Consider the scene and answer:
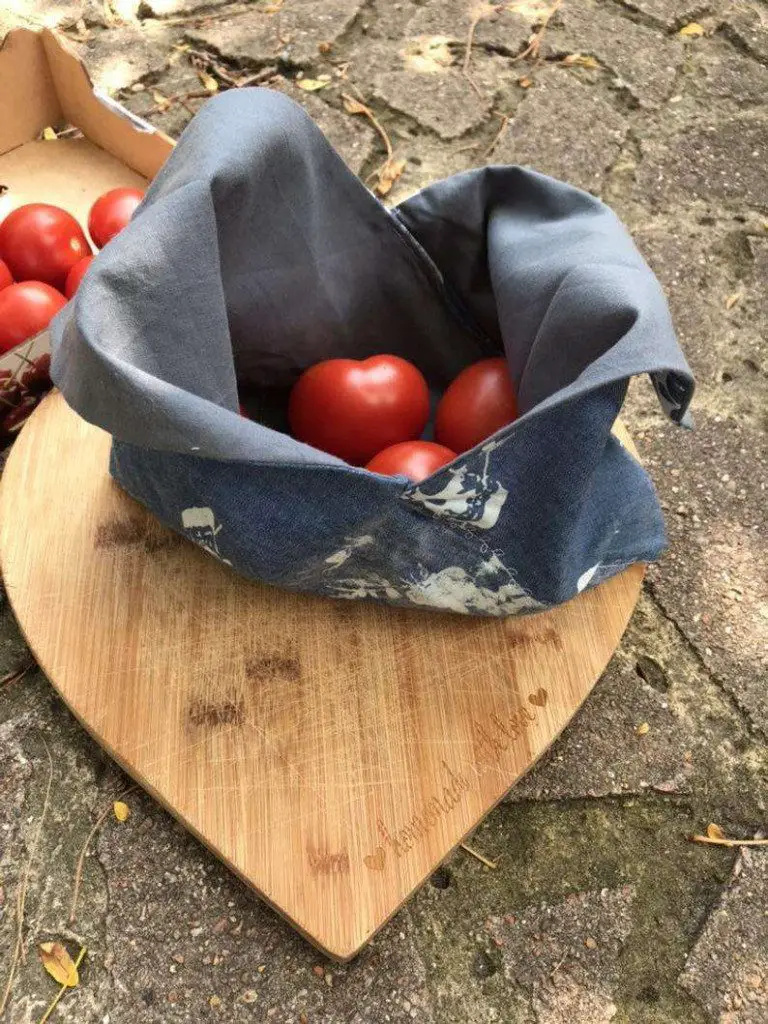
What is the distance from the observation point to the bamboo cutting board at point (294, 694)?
827mm

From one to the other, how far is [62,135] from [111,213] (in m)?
0.32

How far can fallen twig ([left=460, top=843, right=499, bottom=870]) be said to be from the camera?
94 centimetres

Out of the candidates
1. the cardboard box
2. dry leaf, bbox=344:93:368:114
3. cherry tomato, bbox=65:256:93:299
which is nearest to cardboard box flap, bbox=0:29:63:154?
the cardboard box

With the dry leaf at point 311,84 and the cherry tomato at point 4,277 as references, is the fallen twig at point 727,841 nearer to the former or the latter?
the cherry tomato at point 4,277

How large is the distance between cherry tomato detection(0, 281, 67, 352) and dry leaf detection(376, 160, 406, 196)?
626 mm

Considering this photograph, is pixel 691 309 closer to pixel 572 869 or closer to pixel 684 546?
pixel 684 546

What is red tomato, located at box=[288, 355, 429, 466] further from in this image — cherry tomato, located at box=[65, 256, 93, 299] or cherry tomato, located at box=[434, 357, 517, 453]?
cherry tomato, located at box=[65, 256, 93, 299]

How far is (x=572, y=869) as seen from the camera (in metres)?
0.94

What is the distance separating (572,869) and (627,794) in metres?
0.10

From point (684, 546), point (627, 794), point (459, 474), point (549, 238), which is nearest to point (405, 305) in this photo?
point (549, 238)

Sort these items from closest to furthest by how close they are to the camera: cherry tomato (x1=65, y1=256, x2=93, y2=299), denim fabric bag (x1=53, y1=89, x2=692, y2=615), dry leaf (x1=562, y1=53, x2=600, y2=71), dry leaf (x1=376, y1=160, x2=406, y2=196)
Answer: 1. denim fabric bag (x1=53, y1=89, x2=692, y2=615)
2. cherry tomato (x1=65, y1=256, x2=93, y2=299)
3. dry leaf (x1=376, y1=160, x2=406, y2=196)
4. dry leaf (x1=562, y1=53, x2=600, y2=71)

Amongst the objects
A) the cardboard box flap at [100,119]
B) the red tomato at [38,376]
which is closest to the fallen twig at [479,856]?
the red tomato at [38,376]

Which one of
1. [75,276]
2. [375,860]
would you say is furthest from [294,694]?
[75,276]

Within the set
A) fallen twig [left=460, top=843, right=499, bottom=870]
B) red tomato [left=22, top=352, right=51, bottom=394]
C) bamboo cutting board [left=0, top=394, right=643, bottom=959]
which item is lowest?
fallen twig [left=460, top=843, right=499, bottom=870]
